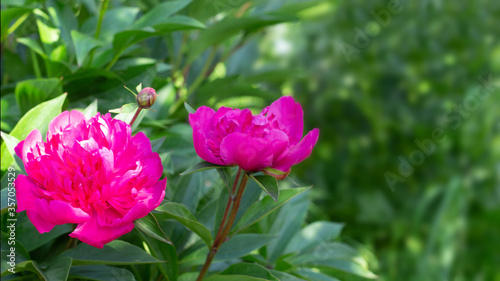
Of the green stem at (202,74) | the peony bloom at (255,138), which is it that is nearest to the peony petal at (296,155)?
the peony bloom at (255,138)

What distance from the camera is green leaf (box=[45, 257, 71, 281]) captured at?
0.42 metres

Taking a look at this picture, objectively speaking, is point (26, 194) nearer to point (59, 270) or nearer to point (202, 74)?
point (59, 270)

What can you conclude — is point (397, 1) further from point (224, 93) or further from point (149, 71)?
point (149, 71)

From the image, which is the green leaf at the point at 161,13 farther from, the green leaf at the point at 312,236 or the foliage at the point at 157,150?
the green leaf at the point at 312,236

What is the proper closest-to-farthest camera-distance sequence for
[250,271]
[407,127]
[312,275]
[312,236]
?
[250,271]
[312,275]
[312,236]
[407,127]

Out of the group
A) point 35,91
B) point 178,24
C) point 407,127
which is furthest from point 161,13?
point 407,127

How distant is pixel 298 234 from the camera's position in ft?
2.24

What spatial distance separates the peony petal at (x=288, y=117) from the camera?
15.6 inches

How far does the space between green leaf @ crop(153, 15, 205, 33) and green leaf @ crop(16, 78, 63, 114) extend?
0.12 m

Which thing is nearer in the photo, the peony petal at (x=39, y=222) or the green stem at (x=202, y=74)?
the peony petal at (x=39, y=222)

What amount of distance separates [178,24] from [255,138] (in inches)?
10.3

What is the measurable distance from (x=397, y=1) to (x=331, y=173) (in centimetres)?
→ 56

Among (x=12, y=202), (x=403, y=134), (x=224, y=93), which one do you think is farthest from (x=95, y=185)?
(x=403, y=134)

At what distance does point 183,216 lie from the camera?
0.42 metres
